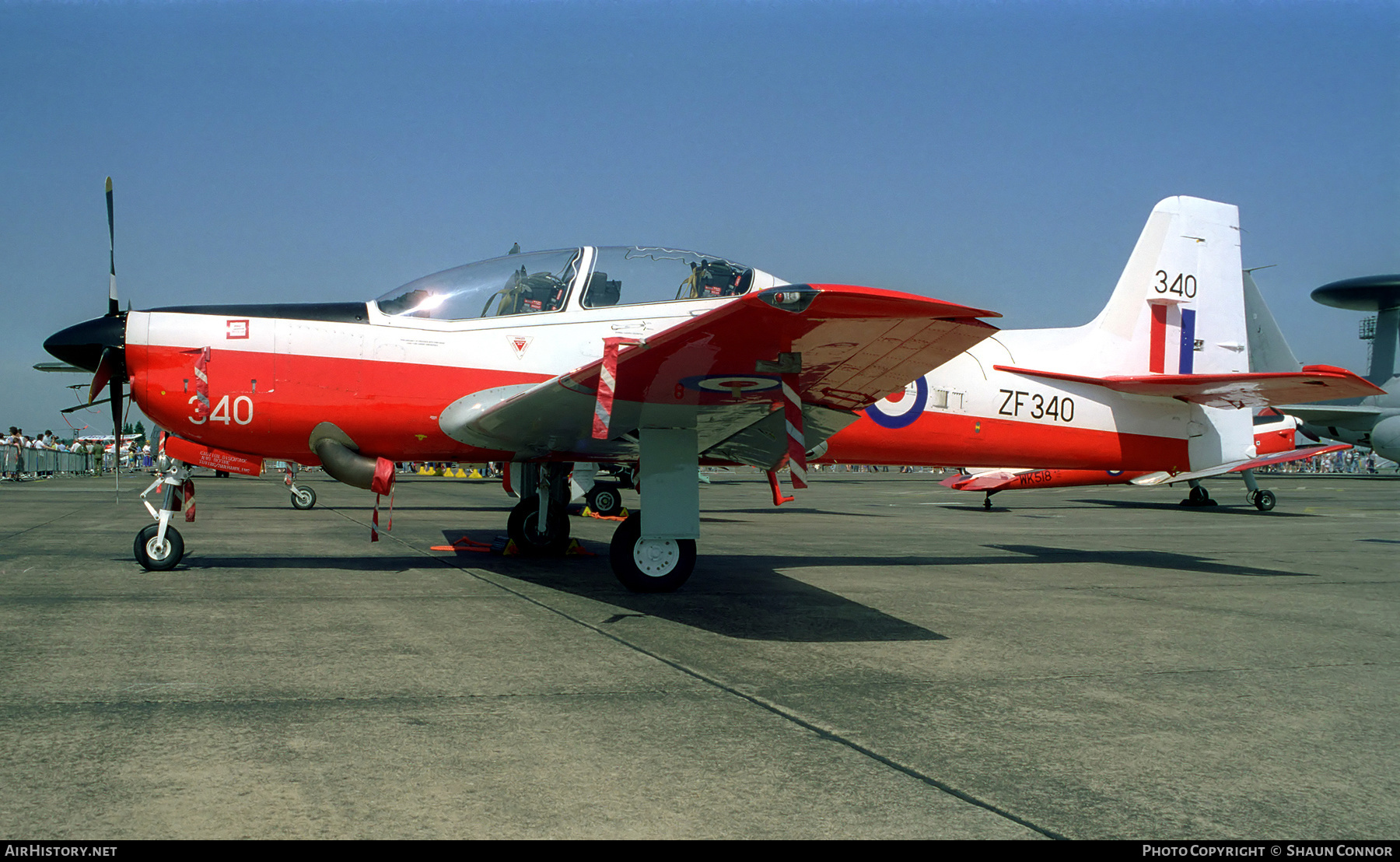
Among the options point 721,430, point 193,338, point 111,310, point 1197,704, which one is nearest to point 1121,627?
point 1197,704

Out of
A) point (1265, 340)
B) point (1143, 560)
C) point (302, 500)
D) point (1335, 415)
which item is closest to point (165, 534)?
point (1143, 560)

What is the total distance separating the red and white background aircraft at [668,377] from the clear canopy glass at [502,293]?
0.02 metres

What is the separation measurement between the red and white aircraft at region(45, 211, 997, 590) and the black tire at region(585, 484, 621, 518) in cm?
797

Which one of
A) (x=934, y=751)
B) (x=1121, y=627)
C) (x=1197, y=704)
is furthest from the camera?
(x=1121, y=627)

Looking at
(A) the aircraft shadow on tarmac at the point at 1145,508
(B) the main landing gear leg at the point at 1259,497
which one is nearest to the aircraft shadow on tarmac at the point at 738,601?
(A) the aircraft shadow on tarmac at the point at 1145,508

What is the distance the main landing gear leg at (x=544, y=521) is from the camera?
31.9 ft

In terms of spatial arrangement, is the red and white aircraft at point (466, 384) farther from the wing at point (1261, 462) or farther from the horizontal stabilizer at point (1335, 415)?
the horizontal stabilizer at point (1335, 415)

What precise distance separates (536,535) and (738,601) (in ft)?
12.4

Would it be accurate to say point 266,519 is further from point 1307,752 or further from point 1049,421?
point 1307,752

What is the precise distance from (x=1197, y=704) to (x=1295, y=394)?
5.46 metres

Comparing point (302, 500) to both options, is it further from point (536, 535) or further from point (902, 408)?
point (902, 408)

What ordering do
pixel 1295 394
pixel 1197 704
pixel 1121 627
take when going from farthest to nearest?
pixel 1295 394 < pixel 1121 627 < pixel 1197 704

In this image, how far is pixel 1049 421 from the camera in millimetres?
9016

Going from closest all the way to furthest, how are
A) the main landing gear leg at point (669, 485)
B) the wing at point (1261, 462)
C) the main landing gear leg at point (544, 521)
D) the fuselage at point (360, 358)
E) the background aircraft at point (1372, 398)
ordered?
the main landing gear leg at point (669, 485) < the fuselage at point (360, 358) < the main landing gear leg at point (544, 521) < the background aircraft at point (1372, 398) < the wing at point (1261, 462)
